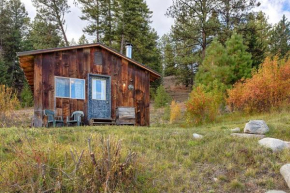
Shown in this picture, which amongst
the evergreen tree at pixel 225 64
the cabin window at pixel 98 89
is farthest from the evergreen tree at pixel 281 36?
the cabin window at pixel 98 89

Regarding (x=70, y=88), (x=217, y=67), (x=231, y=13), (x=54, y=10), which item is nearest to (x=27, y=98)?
(x=54, y=10)

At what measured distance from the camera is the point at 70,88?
31.1 feet

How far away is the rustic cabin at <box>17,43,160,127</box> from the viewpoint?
8939mm

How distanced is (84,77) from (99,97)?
42.0 inches

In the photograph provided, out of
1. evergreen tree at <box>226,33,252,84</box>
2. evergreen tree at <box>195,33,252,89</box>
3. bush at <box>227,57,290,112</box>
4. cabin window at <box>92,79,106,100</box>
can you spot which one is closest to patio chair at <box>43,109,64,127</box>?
cabin window at <box>92,79,106,100</box>

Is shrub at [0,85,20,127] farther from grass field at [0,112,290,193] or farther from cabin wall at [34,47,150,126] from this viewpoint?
grass field at [0,112,290,193]

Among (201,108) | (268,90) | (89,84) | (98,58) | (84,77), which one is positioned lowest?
(201,108)

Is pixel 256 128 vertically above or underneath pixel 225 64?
underneath

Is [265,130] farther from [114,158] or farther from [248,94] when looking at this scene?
[114,158]

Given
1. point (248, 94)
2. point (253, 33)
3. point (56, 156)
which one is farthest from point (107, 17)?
point (56, 156)

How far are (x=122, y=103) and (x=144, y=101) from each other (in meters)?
1.19

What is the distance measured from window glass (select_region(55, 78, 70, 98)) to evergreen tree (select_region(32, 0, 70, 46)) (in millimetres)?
13883

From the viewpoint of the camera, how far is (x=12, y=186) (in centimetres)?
295

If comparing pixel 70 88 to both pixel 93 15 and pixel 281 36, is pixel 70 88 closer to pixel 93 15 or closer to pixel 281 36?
pixel 93 15
